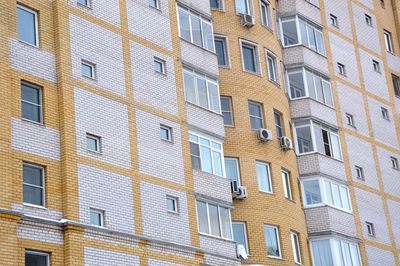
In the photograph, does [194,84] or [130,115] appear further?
[194,84]

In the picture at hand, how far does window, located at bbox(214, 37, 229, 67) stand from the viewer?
119 feet

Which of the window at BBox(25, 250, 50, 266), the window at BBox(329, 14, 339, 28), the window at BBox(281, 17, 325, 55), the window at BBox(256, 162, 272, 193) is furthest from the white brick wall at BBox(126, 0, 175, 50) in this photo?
the window at BBox(329, 14, 339, 28)

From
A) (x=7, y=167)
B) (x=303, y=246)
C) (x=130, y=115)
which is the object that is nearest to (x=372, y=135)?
(x=303, y=246)

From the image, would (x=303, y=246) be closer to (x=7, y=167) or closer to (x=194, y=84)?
(x=194, y=84)

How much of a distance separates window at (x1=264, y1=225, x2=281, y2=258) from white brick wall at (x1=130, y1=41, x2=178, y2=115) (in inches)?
255

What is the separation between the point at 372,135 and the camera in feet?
145

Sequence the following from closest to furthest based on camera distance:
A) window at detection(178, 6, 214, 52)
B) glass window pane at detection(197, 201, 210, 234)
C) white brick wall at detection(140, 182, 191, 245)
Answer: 1. white brick wall at detection(140, 182, 191, 245)
2. glass window pane at detection(197, 201, 210, 234)
3. window at detection(178, 6, 214, 52)

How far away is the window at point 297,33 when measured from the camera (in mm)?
40969

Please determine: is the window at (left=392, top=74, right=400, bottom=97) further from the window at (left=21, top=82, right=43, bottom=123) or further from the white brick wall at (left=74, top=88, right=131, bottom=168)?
the window at (left=21, top=82, right=43, bottom=123)

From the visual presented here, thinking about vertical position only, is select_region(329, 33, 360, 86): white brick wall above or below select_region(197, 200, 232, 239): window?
above

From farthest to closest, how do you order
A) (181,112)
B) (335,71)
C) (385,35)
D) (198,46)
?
(385,35), (335,71), (198,46), (181,112)

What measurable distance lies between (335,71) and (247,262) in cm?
1348

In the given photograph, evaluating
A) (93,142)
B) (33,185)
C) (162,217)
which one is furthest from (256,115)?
(33,185)

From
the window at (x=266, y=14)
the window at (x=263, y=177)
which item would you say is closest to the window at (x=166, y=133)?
the window at (x=263, y=177)
